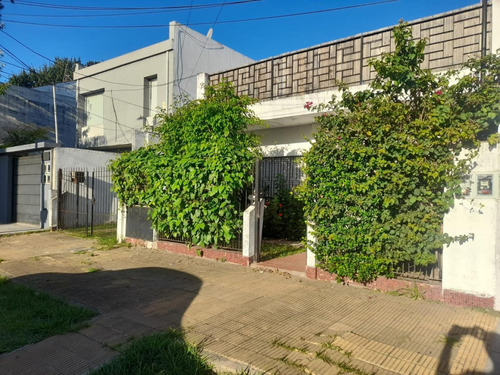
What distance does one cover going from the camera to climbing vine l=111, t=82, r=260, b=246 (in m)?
6.68

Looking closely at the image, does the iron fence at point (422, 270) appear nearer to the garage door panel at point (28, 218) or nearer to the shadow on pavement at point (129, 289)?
the shadow on pavement at point (129, 289)

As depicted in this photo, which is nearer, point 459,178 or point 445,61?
point 459,178

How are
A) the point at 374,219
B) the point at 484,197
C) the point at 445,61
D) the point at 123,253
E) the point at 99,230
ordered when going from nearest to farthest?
the point at 484,197 < the point at 374,219 < the point at 445,61 < the point at 123,253 < the point at 99,230

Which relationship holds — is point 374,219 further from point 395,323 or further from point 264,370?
point 264,370

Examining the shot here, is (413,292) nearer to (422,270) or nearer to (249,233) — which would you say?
(422,270)

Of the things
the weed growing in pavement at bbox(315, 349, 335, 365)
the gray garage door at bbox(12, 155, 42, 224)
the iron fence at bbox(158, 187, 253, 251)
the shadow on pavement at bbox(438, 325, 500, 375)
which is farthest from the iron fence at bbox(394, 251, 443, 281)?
the gray garage door at bbox(12, 155, 42, 224)

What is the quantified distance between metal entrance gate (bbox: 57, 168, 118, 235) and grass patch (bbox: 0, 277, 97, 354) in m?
6.25

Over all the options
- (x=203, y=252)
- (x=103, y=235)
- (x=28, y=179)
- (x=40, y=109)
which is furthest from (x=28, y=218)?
(x=40, y=109)

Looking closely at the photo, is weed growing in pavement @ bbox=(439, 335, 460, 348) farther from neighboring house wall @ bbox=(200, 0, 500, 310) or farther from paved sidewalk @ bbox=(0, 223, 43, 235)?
paved sidewalk @ bbox=(0, 223, 43, 235)

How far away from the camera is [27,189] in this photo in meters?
13.0

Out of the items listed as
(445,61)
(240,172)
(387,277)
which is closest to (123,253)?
(240,172)

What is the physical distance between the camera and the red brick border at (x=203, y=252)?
6.66 metres

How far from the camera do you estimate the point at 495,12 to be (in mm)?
4613

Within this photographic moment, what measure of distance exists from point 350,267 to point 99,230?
878 centimetres
